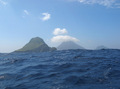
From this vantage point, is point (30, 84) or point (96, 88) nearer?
point (96, 88)

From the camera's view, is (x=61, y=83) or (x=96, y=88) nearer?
(x=96, y=88)

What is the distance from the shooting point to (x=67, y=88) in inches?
308

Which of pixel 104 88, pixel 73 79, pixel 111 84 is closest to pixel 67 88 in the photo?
pixel 73 79

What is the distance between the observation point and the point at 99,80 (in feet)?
29.8

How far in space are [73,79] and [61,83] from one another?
4.08ft

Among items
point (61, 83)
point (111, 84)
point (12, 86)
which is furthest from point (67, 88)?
point (12, 86)

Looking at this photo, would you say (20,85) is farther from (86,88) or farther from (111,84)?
(111,84)

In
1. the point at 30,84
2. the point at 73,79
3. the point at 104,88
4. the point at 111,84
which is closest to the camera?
the point at 104,88

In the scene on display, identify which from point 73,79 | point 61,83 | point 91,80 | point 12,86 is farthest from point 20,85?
point 91,80

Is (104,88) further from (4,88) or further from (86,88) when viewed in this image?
(4,88)

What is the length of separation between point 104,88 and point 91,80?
152 centimetres

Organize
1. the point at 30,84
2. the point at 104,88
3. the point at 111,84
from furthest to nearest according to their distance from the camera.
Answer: the point at 30,84 → the point at 111,84 → the point at 104,88

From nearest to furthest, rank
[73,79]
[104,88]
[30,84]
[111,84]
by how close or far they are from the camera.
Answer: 1. [104,88]
2. [111,84]
3. [30,84]
4. [73,79]

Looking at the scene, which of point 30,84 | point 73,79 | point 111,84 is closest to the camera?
point 111,84
